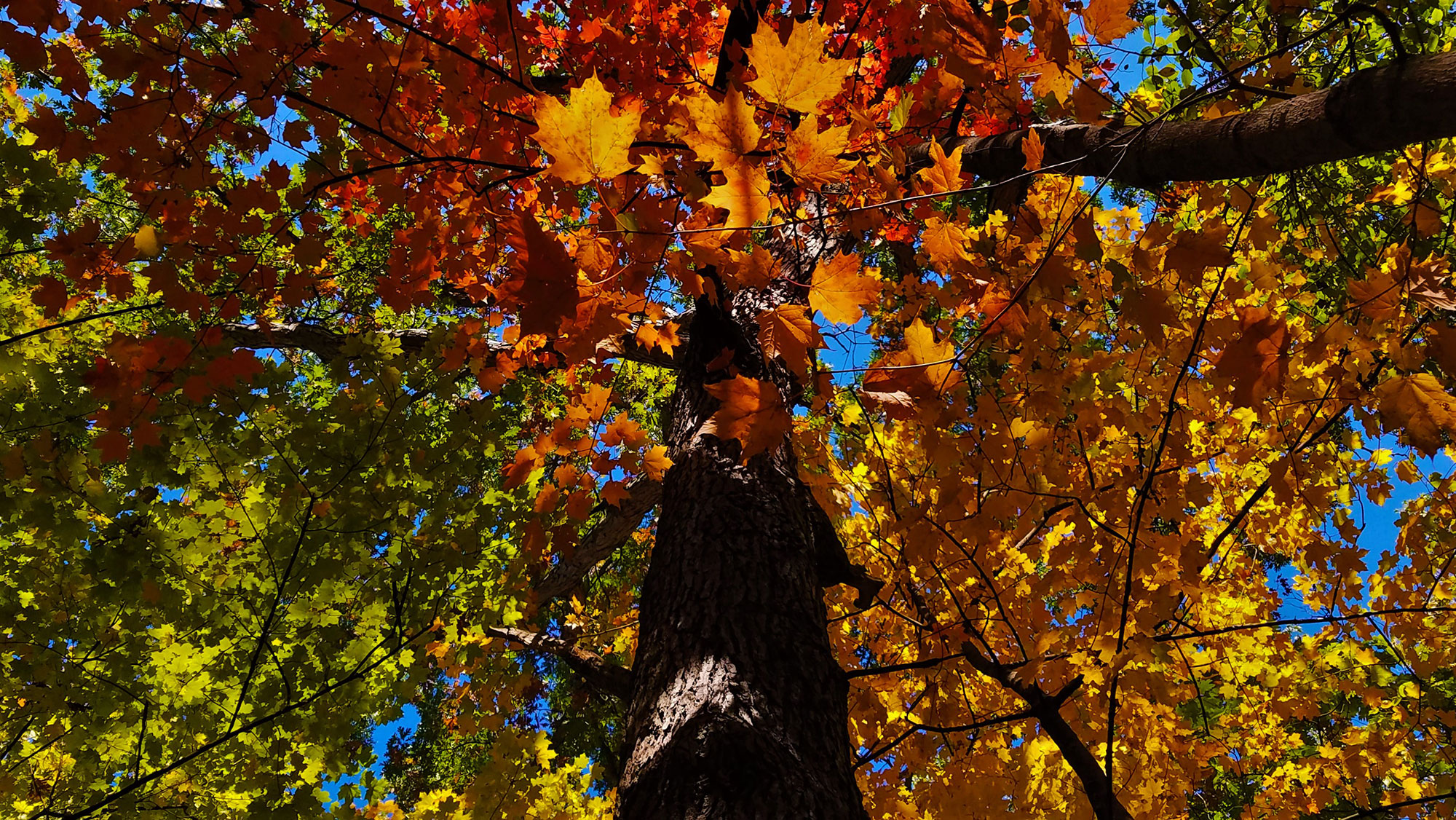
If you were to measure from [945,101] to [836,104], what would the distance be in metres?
0.90

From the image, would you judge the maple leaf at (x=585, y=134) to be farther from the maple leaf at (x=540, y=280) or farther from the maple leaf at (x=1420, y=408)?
the maple leaf at (x=1420, y=408)

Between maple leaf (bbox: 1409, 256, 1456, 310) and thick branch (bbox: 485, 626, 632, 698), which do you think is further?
thick branch (bbox: 485, 626, 632, 698)

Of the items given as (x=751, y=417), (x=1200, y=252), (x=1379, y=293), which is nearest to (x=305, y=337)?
(x=751, y=417)

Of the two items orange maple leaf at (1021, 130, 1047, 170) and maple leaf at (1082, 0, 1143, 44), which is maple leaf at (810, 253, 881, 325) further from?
maple leaf at (1082, 0, 1143, 44)

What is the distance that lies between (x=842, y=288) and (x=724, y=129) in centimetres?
34

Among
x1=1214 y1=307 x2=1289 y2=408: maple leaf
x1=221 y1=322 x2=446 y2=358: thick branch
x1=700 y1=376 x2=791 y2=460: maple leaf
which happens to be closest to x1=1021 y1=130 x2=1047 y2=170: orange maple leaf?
x1=1214 y1=307 x2=1289 y2=408: maple leaf

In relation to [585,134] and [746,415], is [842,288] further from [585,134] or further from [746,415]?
[585,134]

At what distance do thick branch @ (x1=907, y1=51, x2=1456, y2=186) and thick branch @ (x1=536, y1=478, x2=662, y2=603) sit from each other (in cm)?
339

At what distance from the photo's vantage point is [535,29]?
427 centimetres

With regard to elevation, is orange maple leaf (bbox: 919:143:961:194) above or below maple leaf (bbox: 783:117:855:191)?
above

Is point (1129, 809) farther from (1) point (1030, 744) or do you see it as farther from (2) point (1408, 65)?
(2) point (1408, 65)

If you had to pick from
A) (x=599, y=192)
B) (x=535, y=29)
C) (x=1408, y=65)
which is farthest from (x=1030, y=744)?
(x=535, y=29)

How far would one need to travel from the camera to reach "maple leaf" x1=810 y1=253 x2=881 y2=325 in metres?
1.16

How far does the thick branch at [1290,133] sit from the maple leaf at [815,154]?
0.38m
